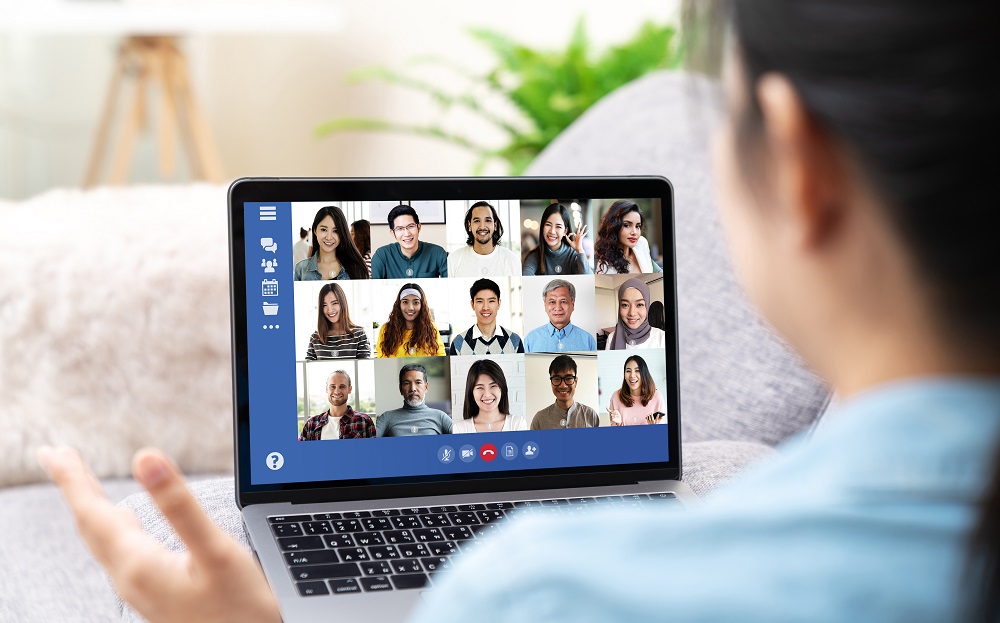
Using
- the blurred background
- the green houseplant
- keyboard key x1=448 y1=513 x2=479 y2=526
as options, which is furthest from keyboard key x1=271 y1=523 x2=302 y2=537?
the blurred background

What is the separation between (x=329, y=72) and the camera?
3.14 meters

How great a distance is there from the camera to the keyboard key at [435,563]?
0.61m

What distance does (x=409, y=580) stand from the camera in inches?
23.5

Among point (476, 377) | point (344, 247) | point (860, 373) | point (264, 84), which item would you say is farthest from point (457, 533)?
point (264, 84)

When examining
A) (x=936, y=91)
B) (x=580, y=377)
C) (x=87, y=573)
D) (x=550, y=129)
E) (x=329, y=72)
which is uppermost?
(x=329, y=72)

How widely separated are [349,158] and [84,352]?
2174mm

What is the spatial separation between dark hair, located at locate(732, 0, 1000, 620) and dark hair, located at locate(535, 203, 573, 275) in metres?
0.46

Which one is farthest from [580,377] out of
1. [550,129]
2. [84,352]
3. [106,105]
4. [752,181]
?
[106,105]

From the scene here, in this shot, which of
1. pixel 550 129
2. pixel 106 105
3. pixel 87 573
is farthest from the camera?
pixel 106 105

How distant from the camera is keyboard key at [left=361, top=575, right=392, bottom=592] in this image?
0.59 meters

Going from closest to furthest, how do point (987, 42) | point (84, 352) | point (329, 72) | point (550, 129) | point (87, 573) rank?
1. point (987, 42)
2. point (87, 573)
3. point (84, 352)
4. point (550, 129)
5. point (329, 72)

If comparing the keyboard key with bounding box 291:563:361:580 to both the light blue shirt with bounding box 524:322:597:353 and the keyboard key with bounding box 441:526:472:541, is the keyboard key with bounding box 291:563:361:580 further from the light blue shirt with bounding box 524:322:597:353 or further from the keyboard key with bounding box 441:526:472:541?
the light blue shirt with bounding box 524:322:597:353

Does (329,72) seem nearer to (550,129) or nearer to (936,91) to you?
(550,129)

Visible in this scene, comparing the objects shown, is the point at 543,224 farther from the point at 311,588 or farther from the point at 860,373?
the point at 860,373
